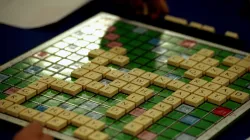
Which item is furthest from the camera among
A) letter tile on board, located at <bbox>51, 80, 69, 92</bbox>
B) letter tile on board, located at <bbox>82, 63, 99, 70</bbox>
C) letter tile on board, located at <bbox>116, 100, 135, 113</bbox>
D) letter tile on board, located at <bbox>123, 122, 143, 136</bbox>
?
letter tile on board, located at <bbox>82, 63, 99, 70</bbox>

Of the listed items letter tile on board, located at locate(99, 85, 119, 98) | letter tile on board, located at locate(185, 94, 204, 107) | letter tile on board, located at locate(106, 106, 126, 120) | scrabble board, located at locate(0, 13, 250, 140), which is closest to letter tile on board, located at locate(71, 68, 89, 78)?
scrabble board, located at locate(0, 13, 250, 140)

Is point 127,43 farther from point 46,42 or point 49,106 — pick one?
point 49,106

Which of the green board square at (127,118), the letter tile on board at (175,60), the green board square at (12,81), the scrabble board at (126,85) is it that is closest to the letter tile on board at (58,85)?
the scrabble board at (126,85)

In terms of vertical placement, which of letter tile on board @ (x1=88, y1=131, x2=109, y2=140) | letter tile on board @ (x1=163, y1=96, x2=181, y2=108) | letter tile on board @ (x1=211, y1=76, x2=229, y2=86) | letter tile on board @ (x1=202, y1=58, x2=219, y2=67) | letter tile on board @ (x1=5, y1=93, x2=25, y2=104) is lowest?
letter tile on board @ (x1=211, y1=76, x2=229, y2=86)

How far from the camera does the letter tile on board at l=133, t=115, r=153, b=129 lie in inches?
70.7

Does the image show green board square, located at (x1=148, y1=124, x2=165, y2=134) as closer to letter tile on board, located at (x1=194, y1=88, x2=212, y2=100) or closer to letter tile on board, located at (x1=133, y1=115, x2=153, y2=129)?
letter tile on board, located at (x1=133, y1=115, x2=153, y2=129)

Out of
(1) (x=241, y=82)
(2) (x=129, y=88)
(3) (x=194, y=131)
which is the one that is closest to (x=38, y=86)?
(2) (x=129, y=88)

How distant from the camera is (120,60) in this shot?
211 cm

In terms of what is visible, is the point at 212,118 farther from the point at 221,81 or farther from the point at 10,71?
the point at 10,71

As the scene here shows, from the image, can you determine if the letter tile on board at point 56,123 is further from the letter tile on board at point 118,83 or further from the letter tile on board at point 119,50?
the letter tile on board at point 119,50

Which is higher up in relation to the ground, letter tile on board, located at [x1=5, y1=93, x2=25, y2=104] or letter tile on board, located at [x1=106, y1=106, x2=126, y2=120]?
letter tile on board, located at [x1=5, y1=93, x2=25, y2=104]

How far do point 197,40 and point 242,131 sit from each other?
0.50m

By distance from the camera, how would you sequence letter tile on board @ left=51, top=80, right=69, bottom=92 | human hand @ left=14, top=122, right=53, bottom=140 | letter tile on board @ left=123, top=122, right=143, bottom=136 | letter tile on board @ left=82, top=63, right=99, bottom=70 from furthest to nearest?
letter tile on board @ left=82, top=63, right=99, bottom=70
letter tile on board @ left=51, top=80, right=69, bottom=92
letter tile on board @ left=123, top=122, right=143, bottom=136
human hand @ left=14, top=122, right=53, bottom=140

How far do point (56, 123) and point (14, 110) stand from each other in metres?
0.13
